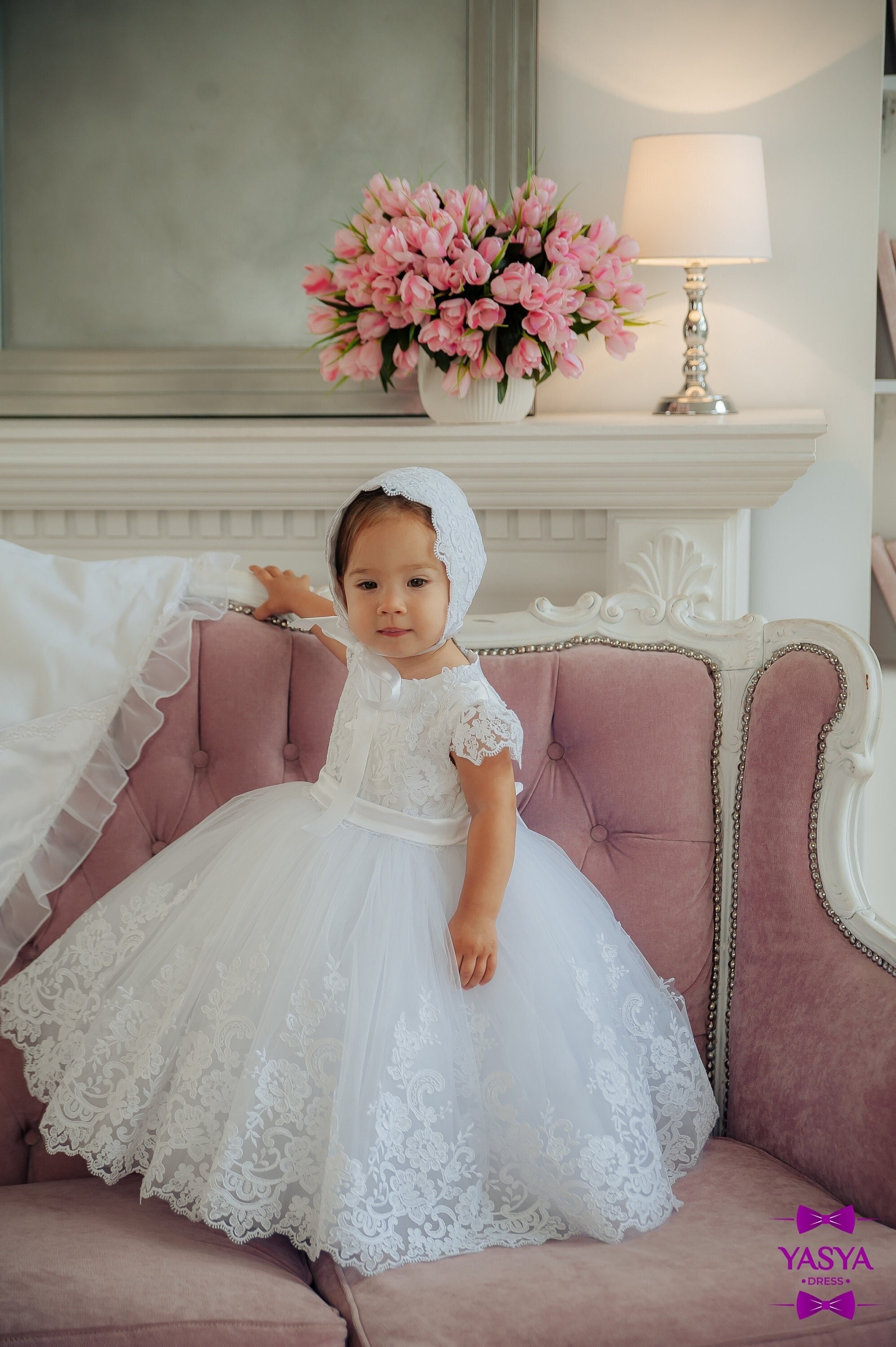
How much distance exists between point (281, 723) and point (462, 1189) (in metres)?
0.65

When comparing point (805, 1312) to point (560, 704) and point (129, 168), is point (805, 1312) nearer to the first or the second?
point (560, 704)

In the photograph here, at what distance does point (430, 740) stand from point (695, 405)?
2.96 ft

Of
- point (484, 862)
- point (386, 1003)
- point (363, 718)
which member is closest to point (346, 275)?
point (363, 718)

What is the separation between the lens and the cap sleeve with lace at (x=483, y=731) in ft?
4.07

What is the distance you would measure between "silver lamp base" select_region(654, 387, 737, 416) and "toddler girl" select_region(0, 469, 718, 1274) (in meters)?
0.70

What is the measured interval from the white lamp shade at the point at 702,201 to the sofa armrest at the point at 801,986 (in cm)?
75

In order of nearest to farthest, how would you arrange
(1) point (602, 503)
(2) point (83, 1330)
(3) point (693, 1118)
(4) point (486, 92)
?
(2) point (83, 1330) < (3) point (693, 1118) < (1) point (602, 503) < (4) point (486, 92)

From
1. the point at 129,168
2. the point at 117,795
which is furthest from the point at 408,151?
the point at 117,795

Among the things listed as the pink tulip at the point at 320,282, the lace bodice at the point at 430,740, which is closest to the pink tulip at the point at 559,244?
the pink tulip at the point at 320,282

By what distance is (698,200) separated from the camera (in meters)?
1.77

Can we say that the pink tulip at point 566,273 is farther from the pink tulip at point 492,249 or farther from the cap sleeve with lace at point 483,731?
the cap sleeve with lace at point 483,731

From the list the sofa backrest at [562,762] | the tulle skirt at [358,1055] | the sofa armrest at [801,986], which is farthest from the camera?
the sofa backrest at [562,762]

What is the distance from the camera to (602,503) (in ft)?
5.88

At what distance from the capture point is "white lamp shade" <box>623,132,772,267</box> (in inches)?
69.6
